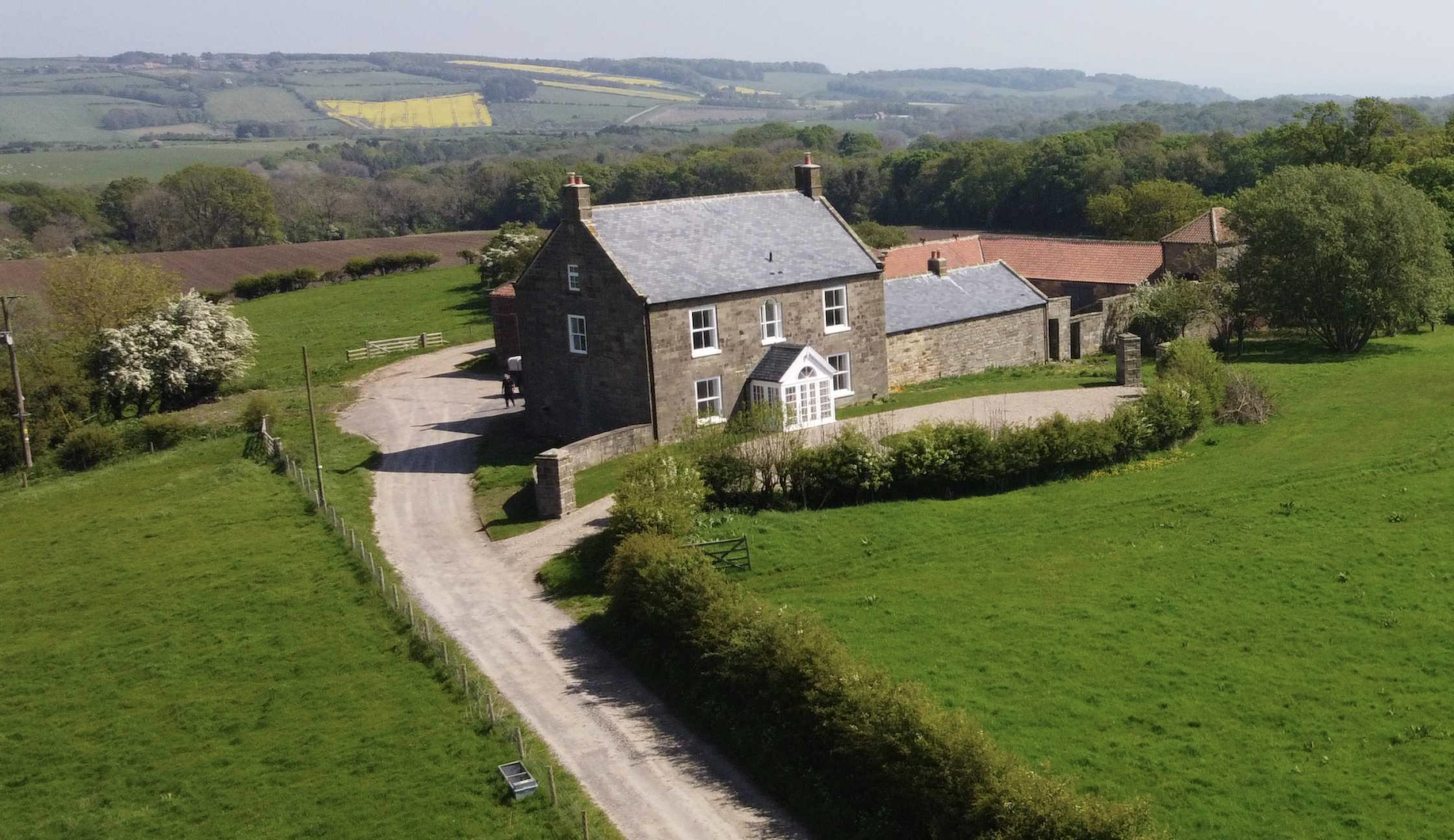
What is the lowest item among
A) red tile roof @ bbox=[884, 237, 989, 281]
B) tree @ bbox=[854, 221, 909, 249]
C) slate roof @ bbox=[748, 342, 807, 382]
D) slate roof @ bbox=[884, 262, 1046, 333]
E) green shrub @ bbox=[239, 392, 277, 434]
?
green shrub @ bbox=[239, 392, 277, 434]

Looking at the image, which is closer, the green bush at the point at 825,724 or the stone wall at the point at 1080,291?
the green bush at the point at 825,724

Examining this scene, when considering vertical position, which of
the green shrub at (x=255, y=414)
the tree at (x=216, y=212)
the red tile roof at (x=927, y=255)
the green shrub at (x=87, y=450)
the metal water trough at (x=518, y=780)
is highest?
the tree at (x=216, y=212)

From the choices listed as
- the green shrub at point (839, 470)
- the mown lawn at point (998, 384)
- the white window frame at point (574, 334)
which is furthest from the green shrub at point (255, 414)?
the green shrub at point (839, 470)

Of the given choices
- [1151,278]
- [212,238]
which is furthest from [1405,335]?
[212,238]

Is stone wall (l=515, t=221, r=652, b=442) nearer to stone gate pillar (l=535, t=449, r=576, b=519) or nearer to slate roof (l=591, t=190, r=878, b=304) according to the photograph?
slate roof (l=591, t=190, r=878, b=304)

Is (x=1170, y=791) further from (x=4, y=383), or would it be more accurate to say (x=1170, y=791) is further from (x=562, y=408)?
(x=4, y=383)

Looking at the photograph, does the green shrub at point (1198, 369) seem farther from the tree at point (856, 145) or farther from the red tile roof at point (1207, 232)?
the tree at point (856, 145)

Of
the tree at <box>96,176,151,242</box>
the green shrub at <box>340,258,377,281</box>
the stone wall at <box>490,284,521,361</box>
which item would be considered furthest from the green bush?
the tree at <box>96,176,151,242</box>
